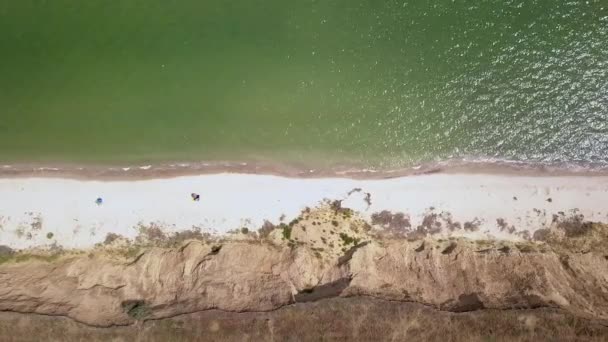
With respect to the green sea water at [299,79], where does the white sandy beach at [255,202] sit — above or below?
below

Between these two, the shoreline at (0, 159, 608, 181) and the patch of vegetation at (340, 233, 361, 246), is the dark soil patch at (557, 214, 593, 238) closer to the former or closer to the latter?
the shoreline at (0, 159, 608, 181)

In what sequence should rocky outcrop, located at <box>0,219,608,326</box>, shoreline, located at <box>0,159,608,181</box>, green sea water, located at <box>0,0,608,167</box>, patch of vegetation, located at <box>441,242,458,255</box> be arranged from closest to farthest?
rocky outcrop, located at <box>0,219,608,326</box>, patch of vegetation, located at <box>441,242,458,255</box>, shoreline, located at <box>0,159,608,181</box>, green sea water, located at <box>0,0,608,167</box>

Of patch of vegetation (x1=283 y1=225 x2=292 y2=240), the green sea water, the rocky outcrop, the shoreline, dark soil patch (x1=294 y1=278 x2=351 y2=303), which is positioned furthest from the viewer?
the green sea water

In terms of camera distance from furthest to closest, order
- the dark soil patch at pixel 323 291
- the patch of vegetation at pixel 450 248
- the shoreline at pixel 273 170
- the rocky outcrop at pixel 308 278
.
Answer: the shoreline at pixel 273 170
the patch of vegetation at pixel 450 248
the dark soil patch at pixel 323 291
the rocky outcrop at pixel 308 278

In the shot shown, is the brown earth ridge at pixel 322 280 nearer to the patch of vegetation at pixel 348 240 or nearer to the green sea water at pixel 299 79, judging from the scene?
the patch of vegetation at pixel 348 240

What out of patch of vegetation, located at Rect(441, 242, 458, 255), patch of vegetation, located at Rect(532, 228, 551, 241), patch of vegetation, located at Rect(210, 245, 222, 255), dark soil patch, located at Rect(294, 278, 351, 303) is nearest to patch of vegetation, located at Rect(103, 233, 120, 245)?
patch of vegetation, located at Rect(210, 245, 222, 255)

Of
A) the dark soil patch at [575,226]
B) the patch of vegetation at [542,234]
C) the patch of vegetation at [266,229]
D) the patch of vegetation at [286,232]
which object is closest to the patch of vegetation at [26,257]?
the patch of vegetation at [266,229]

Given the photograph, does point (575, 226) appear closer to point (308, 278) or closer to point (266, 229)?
point (308, 278)
